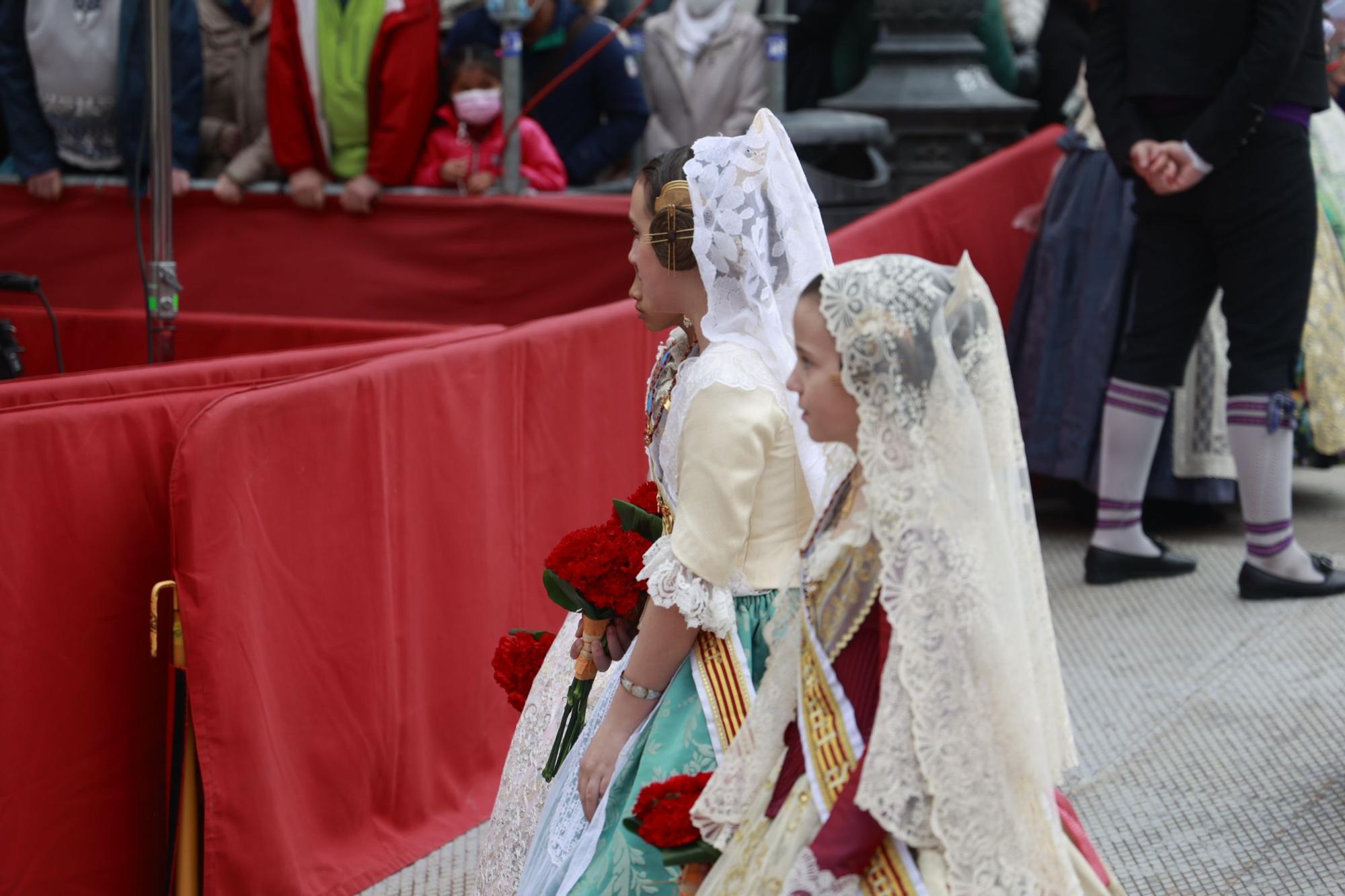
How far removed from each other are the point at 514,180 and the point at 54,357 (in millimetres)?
1796

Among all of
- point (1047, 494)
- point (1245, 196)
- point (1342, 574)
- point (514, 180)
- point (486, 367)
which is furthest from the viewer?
point (1047, 494)

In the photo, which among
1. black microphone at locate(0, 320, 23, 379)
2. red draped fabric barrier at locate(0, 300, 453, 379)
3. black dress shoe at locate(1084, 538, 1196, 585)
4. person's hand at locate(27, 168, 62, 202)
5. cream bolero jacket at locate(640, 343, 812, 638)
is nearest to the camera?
cream bolero jacket at locate(640, 343, 812, 638)

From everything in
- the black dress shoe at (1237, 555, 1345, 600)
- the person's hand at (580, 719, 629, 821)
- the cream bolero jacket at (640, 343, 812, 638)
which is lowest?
the black dress shoe at (1237, 555, 1345, 600)

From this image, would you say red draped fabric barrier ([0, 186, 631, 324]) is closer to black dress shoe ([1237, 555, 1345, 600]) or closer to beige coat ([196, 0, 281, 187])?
beige coat ([196, 0, 281, 187])

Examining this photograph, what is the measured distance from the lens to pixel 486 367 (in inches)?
144

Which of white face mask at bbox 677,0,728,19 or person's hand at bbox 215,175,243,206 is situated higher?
white face mask at bbox 677,0,728,19

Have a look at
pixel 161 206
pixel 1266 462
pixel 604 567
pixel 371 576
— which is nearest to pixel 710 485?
pixel 604 567

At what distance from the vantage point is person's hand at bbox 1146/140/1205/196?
4652 millimetres

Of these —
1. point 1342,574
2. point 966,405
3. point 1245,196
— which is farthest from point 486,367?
point 1342,574

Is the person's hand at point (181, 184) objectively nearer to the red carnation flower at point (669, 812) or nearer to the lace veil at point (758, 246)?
the lace veil at point (758, 246)

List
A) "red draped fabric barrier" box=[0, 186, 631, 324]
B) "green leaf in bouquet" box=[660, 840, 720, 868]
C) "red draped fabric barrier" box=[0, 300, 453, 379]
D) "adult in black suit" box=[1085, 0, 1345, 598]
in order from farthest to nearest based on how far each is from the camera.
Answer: "red draped fabric barrier" box=[0, 186, 631, 324] → "red draped fabric barrier" box=[0, 300, 453, 379] → "adult in black suit" box=[1085, 0, 1345, 598] → "green leaf in bouquet" box=[660, 840, 720, 868]

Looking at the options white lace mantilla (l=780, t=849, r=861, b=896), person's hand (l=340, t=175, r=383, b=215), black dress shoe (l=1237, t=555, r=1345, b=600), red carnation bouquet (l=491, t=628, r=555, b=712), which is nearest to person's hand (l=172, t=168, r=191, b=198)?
person's hand (l=340, t=175, r=383, b=215)

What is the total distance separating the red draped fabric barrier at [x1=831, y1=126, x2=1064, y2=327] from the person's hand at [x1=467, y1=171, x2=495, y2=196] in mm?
1428

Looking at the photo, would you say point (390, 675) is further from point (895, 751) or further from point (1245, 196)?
point (1245, 196)
